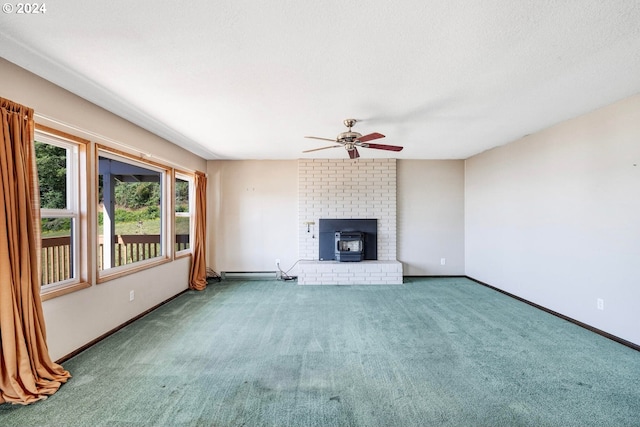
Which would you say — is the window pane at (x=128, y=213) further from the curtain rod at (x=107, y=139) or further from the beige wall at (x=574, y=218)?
the beige wall at (x=574, y=218)

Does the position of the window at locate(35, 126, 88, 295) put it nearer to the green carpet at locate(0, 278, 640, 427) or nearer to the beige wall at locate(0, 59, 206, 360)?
the beige wall at locate(0, 59, 206, 360)

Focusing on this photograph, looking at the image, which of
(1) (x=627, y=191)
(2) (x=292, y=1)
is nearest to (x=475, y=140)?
(1) (x=627, y=191)

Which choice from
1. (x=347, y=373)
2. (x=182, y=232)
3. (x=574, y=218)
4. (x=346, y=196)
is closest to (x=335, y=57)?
(x=347, y=373)

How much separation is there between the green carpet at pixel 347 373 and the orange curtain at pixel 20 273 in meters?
0.15

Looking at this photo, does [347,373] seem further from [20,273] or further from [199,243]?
[199,243]

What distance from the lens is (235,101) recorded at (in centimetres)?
265

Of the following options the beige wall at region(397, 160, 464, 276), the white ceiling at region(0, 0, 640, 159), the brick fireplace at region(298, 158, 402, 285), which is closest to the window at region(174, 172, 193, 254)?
the white ceiling at region(0, 0, 640, 159)

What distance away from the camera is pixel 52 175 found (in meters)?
2.47

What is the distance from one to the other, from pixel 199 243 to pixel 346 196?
294cm

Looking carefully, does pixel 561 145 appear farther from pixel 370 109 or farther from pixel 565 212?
pixel 370 109

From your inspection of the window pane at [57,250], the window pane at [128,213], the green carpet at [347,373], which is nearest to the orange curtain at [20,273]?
the green carpet at [347,373]

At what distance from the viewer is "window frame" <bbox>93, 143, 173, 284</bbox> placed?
2749 millimetres

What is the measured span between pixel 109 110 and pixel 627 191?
5421mm

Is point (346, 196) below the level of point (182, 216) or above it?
above
